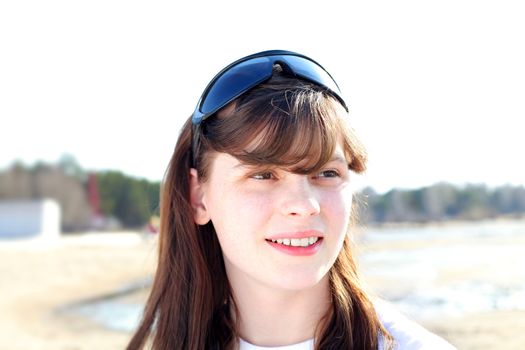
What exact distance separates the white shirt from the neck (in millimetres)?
39

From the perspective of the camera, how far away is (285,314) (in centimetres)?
219

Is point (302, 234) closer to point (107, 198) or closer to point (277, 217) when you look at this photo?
point (277, 217)

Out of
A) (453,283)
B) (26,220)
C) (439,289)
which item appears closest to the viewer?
(439,289)

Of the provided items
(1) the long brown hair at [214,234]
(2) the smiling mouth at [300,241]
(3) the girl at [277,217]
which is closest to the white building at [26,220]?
(1) the long brown hair at [214,234]

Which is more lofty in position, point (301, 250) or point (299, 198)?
point (299, 198)

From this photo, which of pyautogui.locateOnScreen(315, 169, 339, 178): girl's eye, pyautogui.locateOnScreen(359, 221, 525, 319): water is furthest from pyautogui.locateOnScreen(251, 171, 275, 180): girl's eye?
pyautogui.locateOnScreen(359, 221, 525, 319): water

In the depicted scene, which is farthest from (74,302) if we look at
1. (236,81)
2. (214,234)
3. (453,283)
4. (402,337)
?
(402,337)

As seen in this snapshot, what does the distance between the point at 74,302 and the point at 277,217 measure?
12.4 m

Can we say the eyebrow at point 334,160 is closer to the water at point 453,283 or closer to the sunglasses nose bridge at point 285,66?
the sunglasses nose bridge at point 285,66

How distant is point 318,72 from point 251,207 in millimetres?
546

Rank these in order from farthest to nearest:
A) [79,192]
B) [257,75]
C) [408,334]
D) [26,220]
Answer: [79,192], [26,220], [257,75], [408,334]

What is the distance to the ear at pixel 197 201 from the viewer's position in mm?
2480

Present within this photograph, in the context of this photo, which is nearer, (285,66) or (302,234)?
(302,234)

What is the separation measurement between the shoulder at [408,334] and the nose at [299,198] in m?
0.45
